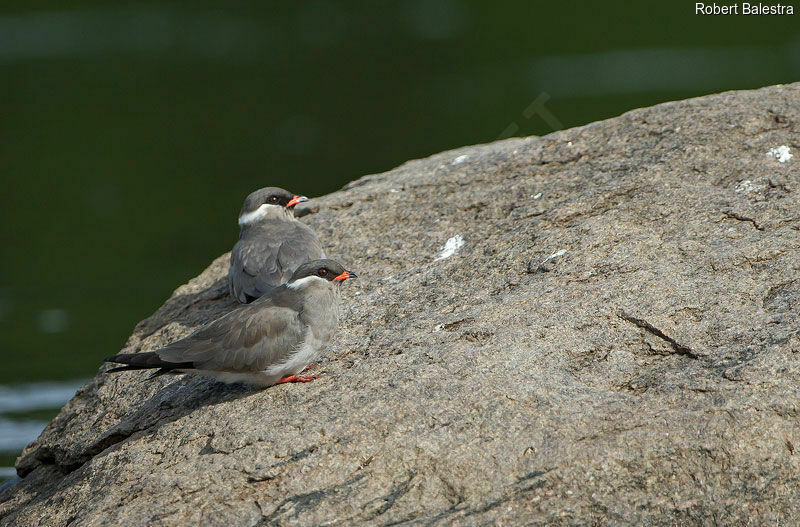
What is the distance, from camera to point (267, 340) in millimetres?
6188

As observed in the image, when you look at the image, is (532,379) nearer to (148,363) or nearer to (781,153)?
(148,363)

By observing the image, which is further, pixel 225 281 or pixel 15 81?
pixel 15 81

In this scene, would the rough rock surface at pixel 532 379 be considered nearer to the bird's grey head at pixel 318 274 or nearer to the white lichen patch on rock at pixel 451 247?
the white lichen patch on rock at pixel 451 247

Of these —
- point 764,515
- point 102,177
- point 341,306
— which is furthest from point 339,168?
point 764,515

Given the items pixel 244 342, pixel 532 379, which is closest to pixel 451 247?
pixel 244 342

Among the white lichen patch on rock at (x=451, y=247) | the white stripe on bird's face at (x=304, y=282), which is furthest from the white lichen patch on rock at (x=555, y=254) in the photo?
the white stripe on bird's face at (x=304, y=282)

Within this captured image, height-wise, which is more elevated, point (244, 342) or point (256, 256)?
point (256, 256)

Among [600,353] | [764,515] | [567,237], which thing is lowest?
[764,515]

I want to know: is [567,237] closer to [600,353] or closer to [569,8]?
[600,353]

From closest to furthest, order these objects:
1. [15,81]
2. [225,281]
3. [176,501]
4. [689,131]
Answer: [176,501] → [689,131] → [225,281] → [15,81]

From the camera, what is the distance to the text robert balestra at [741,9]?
871 inches

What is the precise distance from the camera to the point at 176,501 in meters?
5.32

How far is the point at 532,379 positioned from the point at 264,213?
384 cm

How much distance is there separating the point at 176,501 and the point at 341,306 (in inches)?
79.7
